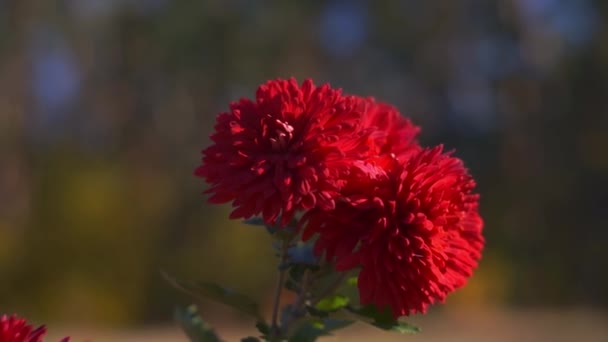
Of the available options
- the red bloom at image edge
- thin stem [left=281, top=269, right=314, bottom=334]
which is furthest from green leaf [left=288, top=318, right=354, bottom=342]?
the red bloom at image edge

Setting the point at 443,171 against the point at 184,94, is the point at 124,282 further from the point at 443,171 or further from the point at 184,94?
the point at 443,171

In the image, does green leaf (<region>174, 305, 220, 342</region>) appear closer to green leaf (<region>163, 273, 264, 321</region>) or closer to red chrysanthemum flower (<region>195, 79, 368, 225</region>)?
green leaf (<region>163, 273, 264, 321</region>)

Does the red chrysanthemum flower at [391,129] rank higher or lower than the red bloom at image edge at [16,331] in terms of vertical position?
higher

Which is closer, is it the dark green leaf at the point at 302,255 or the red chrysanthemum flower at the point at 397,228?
the red chrysanthemum flower at the point at 397,228

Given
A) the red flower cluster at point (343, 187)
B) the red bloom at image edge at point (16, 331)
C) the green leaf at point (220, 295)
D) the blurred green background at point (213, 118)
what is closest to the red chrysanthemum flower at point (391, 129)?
the red flower cluster at point (343, 187)

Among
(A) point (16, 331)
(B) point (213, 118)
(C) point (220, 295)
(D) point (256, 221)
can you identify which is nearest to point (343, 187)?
(D) point (256, 221)

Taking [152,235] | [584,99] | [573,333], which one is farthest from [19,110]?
[573,333]

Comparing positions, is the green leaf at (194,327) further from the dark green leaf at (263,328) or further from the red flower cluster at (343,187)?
the red flower cluster at (343,187)

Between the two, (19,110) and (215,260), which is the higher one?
(19,110)
